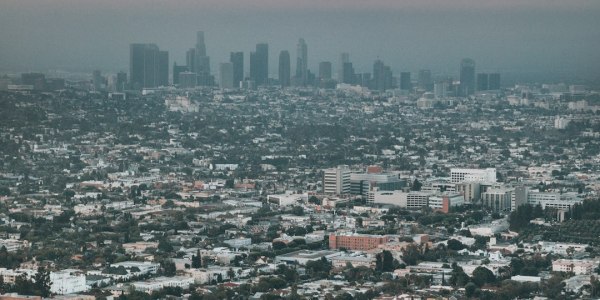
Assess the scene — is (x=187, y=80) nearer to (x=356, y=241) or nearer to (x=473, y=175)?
(x=473, y=175)

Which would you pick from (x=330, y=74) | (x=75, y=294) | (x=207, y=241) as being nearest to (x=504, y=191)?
(x=207, y=241)

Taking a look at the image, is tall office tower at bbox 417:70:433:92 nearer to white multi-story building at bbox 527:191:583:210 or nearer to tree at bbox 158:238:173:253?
white multi-story building at bbox 527:191:583:210

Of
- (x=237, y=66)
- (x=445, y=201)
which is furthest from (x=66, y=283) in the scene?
(x=237, y=66)

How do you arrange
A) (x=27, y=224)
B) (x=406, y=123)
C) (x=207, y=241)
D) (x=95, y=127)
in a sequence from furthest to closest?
(x=406, y=123) < (x=95, y=127) < (x=27, y=224) < (x=207, y=241)

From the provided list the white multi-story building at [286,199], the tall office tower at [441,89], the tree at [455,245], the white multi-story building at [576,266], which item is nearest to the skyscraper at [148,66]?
the tall office tower at [441,89]

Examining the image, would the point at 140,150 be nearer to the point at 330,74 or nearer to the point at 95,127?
the point at 95,127

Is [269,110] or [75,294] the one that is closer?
[75,294]
